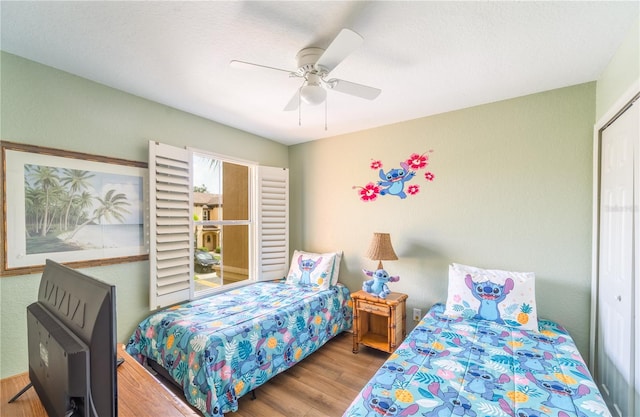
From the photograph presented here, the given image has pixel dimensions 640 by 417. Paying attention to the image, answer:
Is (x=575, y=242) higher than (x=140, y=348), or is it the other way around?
(x=575, y=242)

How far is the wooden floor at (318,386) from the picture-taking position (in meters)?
1.94

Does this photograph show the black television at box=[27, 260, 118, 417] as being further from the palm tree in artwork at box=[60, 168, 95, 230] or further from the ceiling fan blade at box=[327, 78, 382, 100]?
the ceiling fan blade at box=[327, 78, 382, 100]

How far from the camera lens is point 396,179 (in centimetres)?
298

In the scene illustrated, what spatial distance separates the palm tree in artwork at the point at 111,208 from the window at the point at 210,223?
8.2 inches

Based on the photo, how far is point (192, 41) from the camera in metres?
1.57

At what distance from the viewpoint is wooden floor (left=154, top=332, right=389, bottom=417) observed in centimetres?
194

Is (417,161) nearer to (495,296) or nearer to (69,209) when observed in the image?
(495,296)

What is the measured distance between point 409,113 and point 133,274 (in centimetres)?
300

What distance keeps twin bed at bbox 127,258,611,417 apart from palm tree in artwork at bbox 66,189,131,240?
3.00ft

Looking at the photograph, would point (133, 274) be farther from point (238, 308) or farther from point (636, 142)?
point (636, 142)

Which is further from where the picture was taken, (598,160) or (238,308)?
(238,308)

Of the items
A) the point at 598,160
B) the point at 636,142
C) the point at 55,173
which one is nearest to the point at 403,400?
the point at 636,142

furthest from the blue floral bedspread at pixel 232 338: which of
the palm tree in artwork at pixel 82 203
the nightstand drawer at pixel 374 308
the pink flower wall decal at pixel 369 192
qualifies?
the pink flower wall decal at pixel 369 192

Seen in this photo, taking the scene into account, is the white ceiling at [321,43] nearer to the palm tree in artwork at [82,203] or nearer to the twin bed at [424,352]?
the palm tree in artwork at [82,203]
